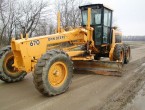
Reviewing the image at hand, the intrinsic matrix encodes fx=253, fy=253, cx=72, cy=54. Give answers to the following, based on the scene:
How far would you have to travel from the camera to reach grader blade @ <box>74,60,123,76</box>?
377 inches

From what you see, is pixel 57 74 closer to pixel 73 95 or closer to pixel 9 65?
pixel 73 95

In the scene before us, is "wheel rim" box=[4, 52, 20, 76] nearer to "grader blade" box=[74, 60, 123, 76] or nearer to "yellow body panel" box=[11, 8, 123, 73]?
"yellow body panel" box=[11, 8, 123, 73]

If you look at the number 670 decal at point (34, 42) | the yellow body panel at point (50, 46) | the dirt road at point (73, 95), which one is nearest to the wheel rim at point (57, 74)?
the dirt road at point (73, 95)

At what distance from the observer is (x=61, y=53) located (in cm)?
733

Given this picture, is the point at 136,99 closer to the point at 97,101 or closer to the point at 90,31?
the point at 97,101

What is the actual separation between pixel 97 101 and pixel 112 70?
3381 mm

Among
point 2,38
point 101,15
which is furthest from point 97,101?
point 2,38

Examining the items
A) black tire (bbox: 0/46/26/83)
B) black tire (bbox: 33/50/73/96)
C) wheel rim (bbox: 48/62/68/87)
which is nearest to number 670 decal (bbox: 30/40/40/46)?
black tire (bbox: 33/50/73/96)

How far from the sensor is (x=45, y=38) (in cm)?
801

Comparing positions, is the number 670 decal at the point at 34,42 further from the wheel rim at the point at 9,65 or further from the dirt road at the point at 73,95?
the dirt road at the point at 73,95

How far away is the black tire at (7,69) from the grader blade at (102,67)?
275 centimetres

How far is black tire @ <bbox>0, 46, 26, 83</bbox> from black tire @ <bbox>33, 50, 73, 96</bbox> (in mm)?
2046

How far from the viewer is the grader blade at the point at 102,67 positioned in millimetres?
9570

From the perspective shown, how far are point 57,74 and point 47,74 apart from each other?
534 mm
